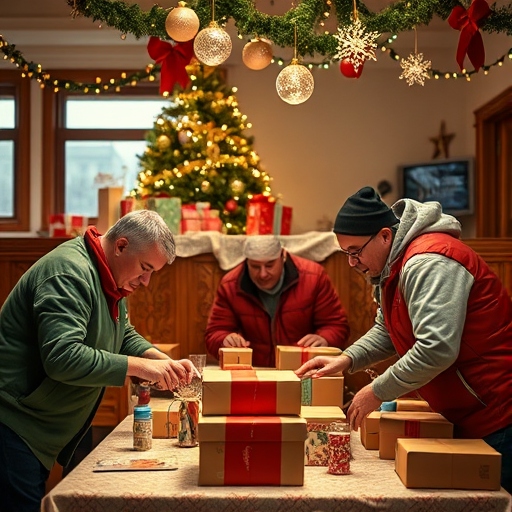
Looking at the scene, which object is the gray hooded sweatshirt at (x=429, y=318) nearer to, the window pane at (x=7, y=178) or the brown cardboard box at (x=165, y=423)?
the brown cardboard box at (x=165, y=423)

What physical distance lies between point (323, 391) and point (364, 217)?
0.78m

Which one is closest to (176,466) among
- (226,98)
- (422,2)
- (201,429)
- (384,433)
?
(201,429)

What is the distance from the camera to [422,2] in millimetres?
3830

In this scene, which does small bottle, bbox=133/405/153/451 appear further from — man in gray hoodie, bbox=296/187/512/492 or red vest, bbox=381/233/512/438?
red vest, bbox=381/233/512/438

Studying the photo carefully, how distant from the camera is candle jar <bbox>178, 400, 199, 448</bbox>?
9.17 ft

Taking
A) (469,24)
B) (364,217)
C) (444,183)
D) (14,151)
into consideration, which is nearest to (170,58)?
(469,24)

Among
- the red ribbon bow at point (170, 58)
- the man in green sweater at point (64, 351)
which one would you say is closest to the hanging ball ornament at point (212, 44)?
the red ribbon bow at point (170, 58)

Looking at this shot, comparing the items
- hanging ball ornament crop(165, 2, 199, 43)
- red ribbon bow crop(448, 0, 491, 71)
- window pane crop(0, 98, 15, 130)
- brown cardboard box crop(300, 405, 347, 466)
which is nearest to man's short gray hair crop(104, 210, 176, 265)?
brown cardboard box crop(300, 405, 347, 466)

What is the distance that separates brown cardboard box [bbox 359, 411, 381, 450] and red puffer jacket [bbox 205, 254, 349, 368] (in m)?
2.03

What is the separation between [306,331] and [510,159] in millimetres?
3257

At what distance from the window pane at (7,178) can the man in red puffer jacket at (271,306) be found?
4102 millimetres

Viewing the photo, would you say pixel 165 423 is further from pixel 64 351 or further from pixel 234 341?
pixel 234 341

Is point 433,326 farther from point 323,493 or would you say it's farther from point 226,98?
point 226,98

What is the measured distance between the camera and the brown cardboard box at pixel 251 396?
238 cm
